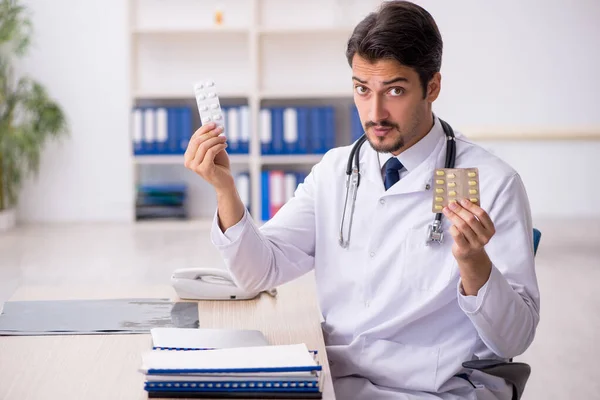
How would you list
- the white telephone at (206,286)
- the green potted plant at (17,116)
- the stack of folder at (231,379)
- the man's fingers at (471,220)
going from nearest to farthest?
the stack of folder at (231,379)
the man's fingers at (471,220)
the white telephone at (206,286)
the green potted plant at (17,116)

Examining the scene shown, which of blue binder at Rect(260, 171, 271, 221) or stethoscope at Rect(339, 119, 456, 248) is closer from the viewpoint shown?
stethoscope at Rect(339, 119, 456, 248)

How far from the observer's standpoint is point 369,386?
5.47ft

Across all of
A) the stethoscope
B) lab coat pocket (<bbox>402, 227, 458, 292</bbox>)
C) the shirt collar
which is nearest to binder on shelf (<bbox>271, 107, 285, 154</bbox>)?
the stethoscope

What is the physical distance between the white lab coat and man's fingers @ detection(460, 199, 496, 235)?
0.12m

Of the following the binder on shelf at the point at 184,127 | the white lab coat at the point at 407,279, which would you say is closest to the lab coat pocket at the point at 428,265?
the white lab coat at the point at 407,279

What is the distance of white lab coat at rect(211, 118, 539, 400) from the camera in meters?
1.62

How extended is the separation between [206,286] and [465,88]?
485 cm

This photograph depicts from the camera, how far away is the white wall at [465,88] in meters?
6.19

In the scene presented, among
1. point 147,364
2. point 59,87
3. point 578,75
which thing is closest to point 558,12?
point 578,75

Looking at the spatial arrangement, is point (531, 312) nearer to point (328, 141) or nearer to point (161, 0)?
point (328, 141)

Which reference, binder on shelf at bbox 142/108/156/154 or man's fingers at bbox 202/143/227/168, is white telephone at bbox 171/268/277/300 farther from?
binder on shelf at bbox 142/108/156/154

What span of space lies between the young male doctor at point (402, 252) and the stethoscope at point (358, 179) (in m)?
0.02

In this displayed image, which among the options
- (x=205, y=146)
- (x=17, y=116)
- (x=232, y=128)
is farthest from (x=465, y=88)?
(x=205, y=146)

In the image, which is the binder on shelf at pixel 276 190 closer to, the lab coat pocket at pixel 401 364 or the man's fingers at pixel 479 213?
the lab coat pocket at pixel 401 364
